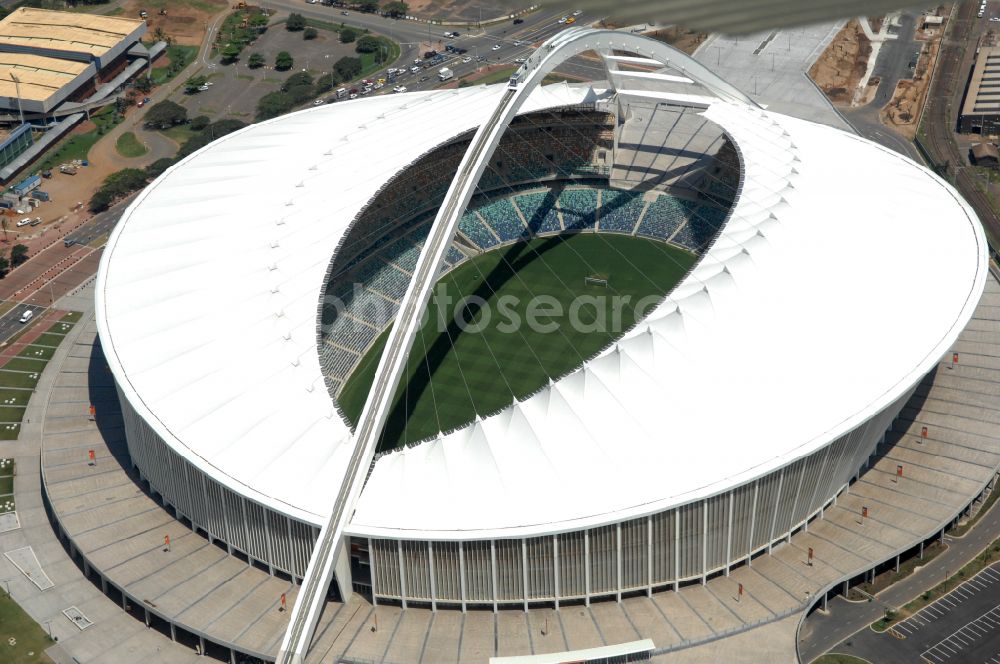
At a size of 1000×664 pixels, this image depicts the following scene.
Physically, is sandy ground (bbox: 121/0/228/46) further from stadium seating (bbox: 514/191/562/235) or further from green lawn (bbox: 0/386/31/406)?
green lawn (bbox: 0/386/31/406)

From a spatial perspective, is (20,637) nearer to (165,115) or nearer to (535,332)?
(535,332)

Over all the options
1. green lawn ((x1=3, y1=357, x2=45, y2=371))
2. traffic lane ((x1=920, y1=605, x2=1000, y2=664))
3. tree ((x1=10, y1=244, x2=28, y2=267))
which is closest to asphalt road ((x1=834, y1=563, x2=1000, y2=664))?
traffic lane ((x1=920, y1=605, x2=1000, y2=664))

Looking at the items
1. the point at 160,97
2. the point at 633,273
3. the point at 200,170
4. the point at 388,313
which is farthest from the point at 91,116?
the point at 633,273

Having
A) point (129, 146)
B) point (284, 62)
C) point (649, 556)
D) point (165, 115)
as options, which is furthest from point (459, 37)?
point (649, 556)

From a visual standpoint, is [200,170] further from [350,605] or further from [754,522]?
[754,522]

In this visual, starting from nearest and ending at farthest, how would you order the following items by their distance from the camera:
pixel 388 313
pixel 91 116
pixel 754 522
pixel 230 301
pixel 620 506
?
pixel 620 506 → pixel 754 522 → pixel 230 301 → pixel 388 313 → pixel 91 116
